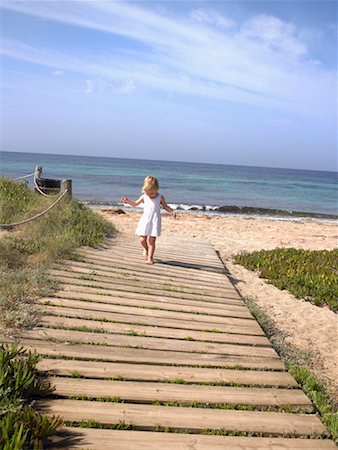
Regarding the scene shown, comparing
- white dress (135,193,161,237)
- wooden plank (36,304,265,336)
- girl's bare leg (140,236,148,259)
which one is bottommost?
wooden plank (36,304,265,336)

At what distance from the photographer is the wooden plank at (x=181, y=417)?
3096 millimetres

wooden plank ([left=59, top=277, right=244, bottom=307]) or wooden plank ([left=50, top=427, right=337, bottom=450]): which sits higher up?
wooden plank ([left=59, top=277, right=244, bottom=307])

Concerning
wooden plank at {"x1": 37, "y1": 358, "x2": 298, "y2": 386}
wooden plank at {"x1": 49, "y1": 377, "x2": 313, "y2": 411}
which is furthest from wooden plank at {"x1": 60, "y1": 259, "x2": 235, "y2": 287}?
wooden plank at {"x1": 49, "y1": 377, "x2": 313, "y2": 411}

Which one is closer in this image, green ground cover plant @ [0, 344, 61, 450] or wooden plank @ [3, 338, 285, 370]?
green ground cover plant @ [0, 344, 61, 450]

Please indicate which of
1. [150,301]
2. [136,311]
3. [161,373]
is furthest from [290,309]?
[161,373]

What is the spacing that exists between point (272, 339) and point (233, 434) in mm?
2734

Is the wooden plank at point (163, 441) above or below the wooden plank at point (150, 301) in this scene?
below

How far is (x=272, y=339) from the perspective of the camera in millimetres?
5695

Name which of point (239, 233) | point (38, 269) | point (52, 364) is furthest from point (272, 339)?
point (239, 233)

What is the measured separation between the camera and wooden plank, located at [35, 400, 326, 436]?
10.2 feet

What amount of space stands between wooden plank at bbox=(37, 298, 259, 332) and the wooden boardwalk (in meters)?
0.01

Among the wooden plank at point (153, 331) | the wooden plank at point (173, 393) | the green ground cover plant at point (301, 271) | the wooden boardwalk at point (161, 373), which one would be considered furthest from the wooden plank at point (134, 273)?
the wooden plank at point (173, 393)

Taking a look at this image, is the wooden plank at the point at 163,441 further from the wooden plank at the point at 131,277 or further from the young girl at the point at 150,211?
the young girl at the point at 150,211

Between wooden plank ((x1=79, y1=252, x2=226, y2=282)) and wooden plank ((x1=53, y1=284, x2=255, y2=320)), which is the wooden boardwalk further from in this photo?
wooden plank ((x1=79, y1=252, x2=226, y2=282))
